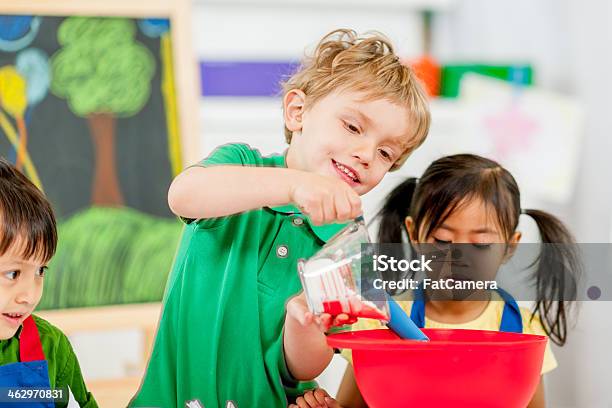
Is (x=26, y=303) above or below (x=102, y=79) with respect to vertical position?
below

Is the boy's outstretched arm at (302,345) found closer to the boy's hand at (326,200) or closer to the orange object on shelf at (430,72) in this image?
the boy's hand at (326,200)

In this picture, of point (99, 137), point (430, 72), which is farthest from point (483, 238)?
point (430, 72)

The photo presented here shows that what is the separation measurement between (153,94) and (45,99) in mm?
157

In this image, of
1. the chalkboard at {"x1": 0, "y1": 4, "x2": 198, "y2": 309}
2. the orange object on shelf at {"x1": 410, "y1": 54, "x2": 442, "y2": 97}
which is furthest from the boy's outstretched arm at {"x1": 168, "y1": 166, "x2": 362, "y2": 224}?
the orange object on shelf at {"x1": 410, "y1": 54, "x2": 442, "y2": 97}

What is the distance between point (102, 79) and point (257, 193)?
724 mm

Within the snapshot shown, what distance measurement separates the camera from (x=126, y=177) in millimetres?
1274

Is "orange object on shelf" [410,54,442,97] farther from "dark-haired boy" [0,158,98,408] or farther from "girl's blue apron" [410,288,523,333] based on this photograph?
Result: "dark-haired boy" [0,158,98,408]

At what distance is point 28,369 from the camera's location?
63 cm

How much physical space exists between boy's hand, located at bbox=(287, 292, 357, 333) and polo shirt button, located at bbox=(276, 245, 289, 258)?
0.16 feet

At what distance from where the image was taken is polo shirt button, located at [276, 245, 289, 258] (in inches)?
27.9

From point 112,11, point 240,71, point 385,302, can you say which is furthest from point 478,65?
point 385,302

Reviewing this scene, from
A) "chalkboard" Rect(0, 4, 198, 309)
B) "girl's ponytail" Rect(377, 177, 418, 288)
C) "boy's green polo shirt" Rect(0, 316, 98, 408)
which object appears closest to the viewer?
"boy's green polo shirt" Rect(0, 316, 98, 408)

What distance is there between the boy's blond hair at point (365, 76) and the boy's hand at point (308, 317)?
15cm

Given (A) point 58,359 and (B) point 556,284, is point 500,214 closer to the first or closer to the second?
(B) point 556,284
